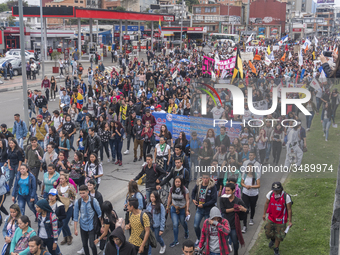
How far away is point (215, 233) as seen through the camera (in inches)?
258

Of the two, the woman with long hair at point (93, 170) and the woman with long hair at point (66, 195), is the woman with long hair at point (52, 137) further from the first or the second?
the woman with long hair at point (66, 195)

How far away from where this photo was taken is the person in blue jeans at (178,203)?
7.80 meters

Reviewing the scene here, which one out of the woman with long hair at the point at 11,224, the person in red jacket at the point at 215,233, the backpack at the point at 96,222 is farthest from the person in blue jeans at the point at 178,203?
the woman with long hair at the point at 11,224

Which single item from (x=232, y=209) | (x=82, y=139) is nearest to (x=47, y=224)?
(x=232, y=209)

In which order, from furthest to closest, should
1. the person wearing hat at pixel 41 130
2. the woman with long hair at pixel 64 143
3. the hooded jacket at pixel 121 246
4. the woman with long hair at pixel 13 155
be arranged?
1. the person wearing hat at pixel 41 130
2. the woman with long hair at pixel 64 143
3. the woman with long hair at pixel 13 155
4. the hooded jacket at pixel 121 246

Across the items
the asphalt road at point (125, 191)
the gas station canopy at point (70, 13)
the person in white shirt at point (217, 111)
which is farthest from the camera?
the gas station canopy at point (70, 13)

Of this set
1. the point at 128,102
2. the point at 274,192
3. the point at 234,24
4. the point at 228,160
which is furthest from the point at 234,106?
the point at 234,24

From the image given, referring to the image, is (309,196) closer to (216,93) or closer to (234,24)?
(216,93)

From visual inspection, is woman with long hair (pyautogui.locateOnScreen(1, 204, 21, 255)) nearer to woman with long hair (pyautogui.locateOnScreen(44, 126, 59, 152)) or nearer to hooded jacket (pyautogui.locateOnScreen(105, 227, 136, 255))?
hooded jacket (pyautogui.locateOnScreen(105, 227, 136, 255))

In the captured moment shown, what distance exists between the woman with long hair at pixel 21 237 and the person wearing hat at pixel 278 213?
421 cm

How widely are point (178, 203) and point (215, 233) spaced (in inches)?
58.2

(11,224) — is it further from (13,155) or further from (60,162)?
(13,155)

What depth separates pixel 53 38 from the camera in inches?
2253

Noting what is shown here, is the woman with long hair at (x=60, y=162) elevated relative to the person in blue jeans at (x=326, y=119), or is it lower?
lower
